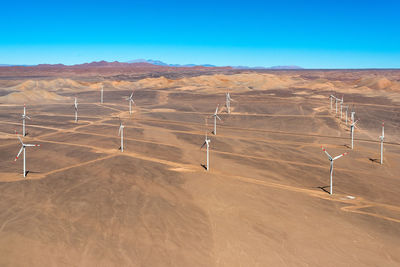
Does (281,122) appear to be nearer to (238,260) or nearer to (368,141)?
(368,141)

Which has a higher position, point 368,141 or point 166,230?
point 368,141

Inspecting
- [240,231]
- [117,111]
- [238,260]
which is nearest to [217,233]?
[240,231]

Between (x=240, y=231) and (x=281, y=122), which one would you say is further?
(x=281, y=122)

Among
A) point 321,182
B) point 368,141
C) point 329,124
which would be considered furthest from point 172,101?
point 321,182

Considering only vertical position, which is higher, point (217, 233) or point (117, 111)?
point (117, 111)

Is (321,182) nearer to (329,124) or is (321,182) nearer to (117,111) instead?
(329,124)

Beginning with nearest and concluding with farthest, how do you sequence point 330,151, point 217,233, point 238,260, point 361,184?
point 238,260, point 217,233, point 361,184, point 330,151

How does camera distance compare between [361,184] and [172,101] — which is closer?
[361,184]

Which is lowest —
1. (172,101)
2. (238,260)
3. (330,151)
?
(238,260)

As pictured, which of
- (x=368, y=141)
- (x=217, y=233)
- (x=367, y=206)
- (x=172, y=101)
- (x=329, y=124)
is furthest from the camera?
(x=172, y=101)
